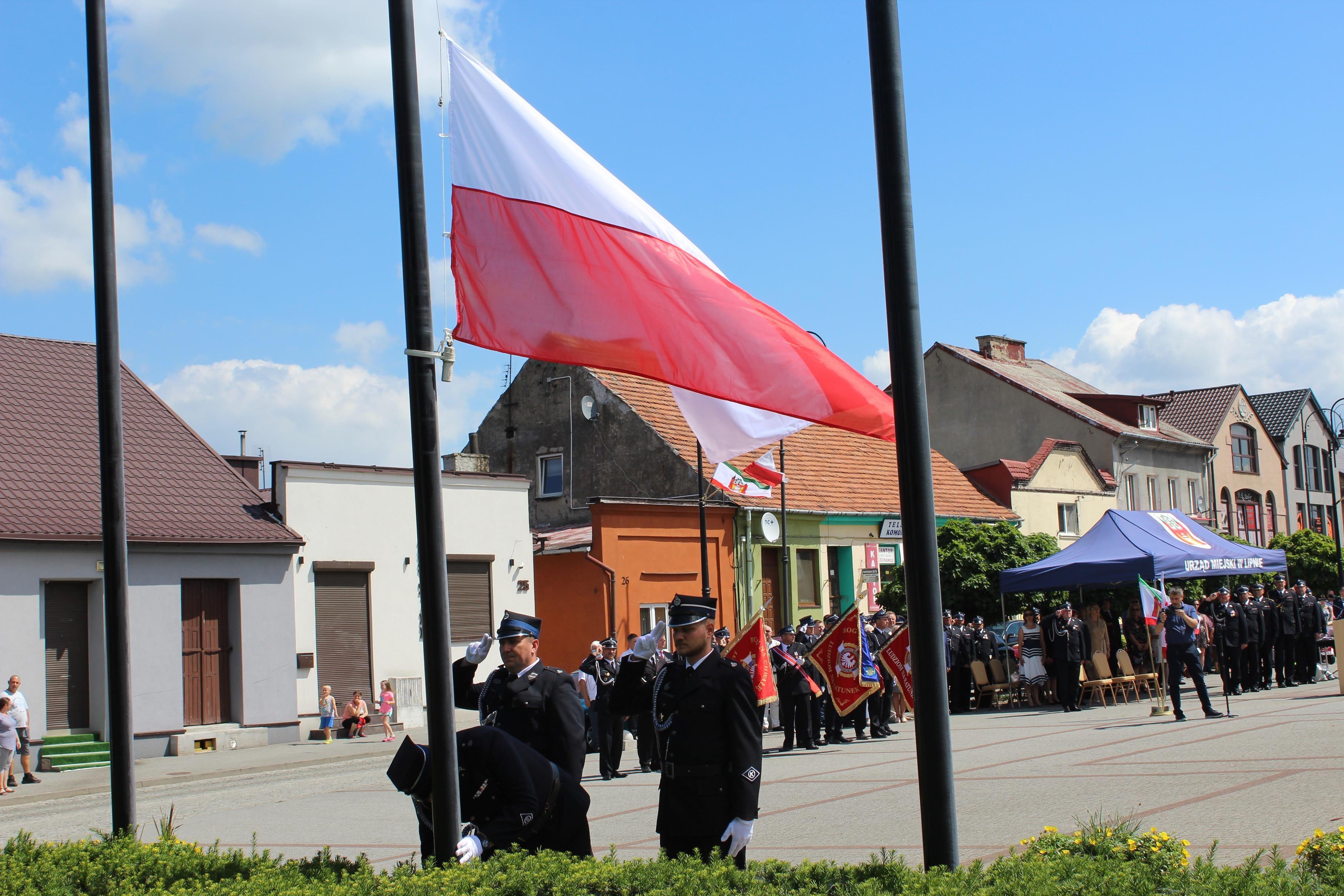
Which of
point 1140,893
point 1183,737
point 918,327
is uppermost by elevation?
point 918,327

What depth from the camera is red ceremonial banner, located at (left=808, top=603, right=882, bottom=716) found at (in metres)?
18.9

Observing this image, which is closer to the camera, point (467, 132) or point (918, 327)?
point (918, 327)

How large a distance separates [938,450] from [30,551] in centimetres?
3790

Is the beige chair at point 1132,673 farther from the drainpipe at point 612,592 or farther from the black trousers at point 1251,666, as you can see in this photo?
the drainpipe at point 612,592

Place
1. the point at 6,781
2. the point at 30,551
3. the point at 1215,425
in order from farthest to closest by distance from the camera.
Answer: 1. the point at 1215,425
2. the point at 30,551
3. the point at 6,781

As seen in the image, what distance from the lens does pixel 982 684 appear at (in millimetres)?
24578

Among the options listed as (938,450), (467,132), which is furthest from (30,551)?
(938,450)

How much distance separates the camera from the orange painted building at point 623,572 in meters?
31.2

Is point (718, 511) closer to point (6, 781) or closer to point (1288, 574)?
point (6, 781)

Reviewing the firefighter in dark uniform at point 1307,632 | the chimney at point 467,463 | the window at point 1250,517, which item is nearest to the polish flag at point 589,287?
the firefighter in dark uniform at point 1307,632

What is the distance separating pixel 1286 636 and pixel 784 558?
11314 mm

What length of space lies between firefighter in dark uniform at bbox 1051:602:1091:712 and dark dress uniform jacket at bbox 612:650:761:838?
1733cm

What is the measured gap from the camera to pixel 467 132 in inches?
283

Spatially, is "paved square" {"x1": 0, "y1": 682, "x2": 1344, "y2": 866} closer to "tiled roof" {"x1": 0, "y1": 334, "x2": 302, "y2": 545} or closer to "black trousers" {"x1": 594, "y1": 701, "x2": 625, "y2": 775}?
"black trousers" {"x1": 594, "y1": 701, "x2": 625, "y2": 775}
